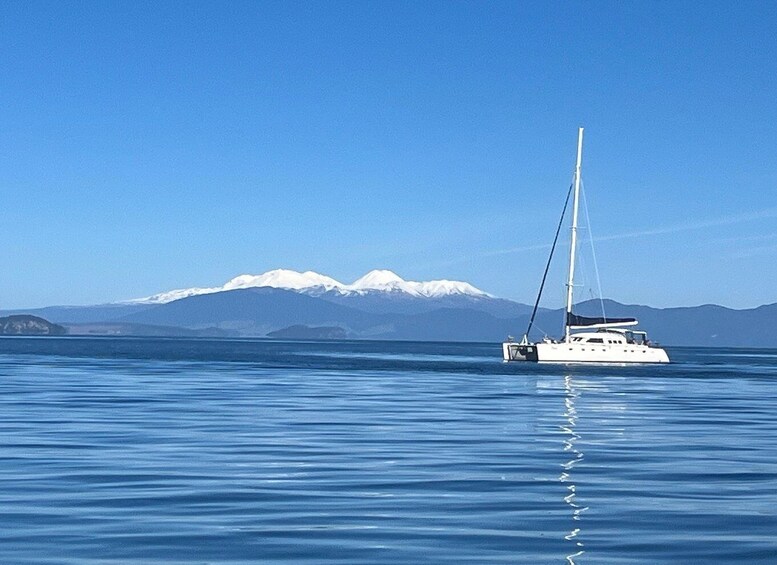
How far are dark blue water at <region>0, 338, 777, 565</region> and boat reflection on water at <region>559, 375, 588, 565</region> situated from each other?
0.08 m

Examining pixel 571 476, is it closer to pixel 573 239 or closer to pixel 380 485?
pixel 380 485

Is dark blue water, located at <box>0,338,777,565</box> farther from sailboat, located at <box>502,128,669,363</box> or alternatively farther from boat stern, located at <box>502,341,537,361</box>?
boat stern, located at <box>502,341,537,361</box>

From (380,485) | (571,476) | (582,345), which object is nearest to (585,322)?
(582,345)

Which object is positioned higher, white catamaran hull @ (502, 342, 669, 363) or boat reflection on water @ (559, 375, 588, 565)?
white catamaran hull @ (502, 342, 669, 363)

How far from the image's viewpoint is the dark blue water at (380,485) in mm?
17312

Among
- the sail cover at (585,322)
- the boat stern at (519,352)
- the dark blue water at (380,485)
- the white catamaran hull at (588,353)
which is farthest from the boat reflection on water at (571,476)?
the boat stern at (519,352)

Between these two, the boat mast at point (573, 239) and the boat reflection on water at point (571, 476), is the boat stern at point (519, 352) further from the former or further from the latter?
the boat reflection on water at point (571, 476)

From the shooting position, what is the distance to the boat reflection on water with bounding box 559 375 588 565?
17766mm

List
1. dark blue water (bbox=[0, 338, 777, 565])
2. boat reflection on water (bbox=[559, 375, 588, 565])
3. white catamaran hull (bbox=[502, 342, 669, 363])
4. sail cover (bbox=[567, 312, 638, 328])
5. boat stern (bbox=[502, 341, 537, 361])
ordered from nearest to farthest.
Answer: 1. dark blue water (bbox=[0, 338, 777, 565])
2. boat reflection on water (bbox=[559, 375, 588, 565])
3. white catamaran hull (bbox=[502, 342, 669, 363])
4. sail cover (bbox=[567, 312, 638, 328])
5. boat stern (bbox=[502, 341, 537, 361])

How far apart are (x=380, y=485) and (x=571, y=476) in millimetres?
4544

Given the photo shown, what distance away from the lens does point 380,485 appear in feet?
78.3

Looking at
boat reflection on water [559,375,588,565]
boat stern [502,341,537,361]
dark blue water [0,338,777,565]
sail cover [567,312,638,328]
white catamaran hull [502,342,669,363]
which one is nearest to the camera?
dark blue water [0,338,777,565]

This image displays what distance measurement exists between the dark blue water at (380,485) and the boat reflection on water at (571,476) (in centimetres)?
8

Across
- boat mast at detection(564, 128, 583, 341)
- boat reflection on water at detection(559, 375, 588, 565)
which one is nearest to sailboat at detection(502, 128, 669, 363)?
boat mast at detection(564, 128, 583, 341)
